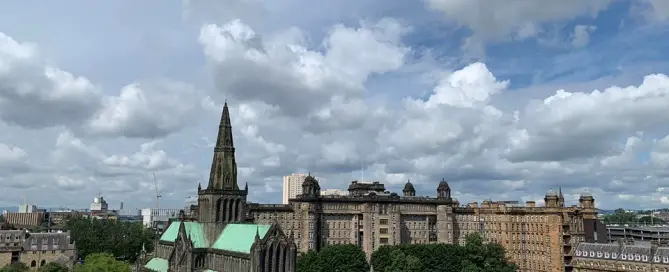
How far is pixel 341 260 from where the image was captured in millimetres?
146625

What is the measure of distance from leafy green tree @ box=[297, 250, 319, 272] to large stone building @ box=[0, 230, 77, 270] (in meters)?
67.9

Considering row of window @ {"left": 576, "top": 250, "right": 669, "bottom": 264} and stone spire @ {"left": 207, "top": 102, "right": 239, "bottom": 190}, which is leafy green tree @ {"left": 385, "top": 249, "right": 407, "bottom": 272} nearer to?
stone spire @ {"left": 207, "top": 102, "right": 239, "bottom": 190}

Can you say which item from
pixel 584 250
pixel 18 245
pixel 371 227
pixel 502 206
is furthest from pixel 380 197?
pixel 18 245

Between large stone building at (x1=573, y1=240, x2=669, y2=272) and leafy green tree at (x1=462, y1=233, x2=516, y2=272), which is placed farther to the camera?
leafy green tree at (x1=462, y1=233, x2=516, y2=272)

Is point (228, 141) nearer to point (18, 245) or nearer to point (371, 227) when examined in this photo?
point (371, 227)

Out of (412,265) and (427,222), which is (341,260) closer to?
(412,265)

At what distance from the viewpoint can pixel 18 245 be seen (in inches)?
6629

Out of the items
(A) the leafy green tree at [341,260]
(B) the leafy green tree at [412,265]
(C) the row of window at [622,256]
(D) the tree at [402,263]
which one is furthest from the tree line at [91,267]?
(C) the row of window at [622,256]

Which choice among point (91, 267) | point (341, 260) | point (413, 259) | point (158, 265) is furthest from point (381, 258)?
point (91, 267)

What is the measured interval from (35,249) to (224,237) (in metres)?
90.4

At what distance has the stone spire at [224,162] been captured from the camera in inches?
4759

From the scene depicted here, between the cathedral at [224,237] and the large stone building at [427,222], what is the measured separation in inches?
1755

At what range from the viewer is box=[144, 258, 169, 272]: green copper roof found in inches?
4950

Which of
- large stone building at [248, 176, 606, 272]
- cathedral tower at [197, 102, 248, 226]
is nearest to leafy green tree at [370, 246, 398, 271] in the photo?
large stone building at [248, 176, 606, 272]
